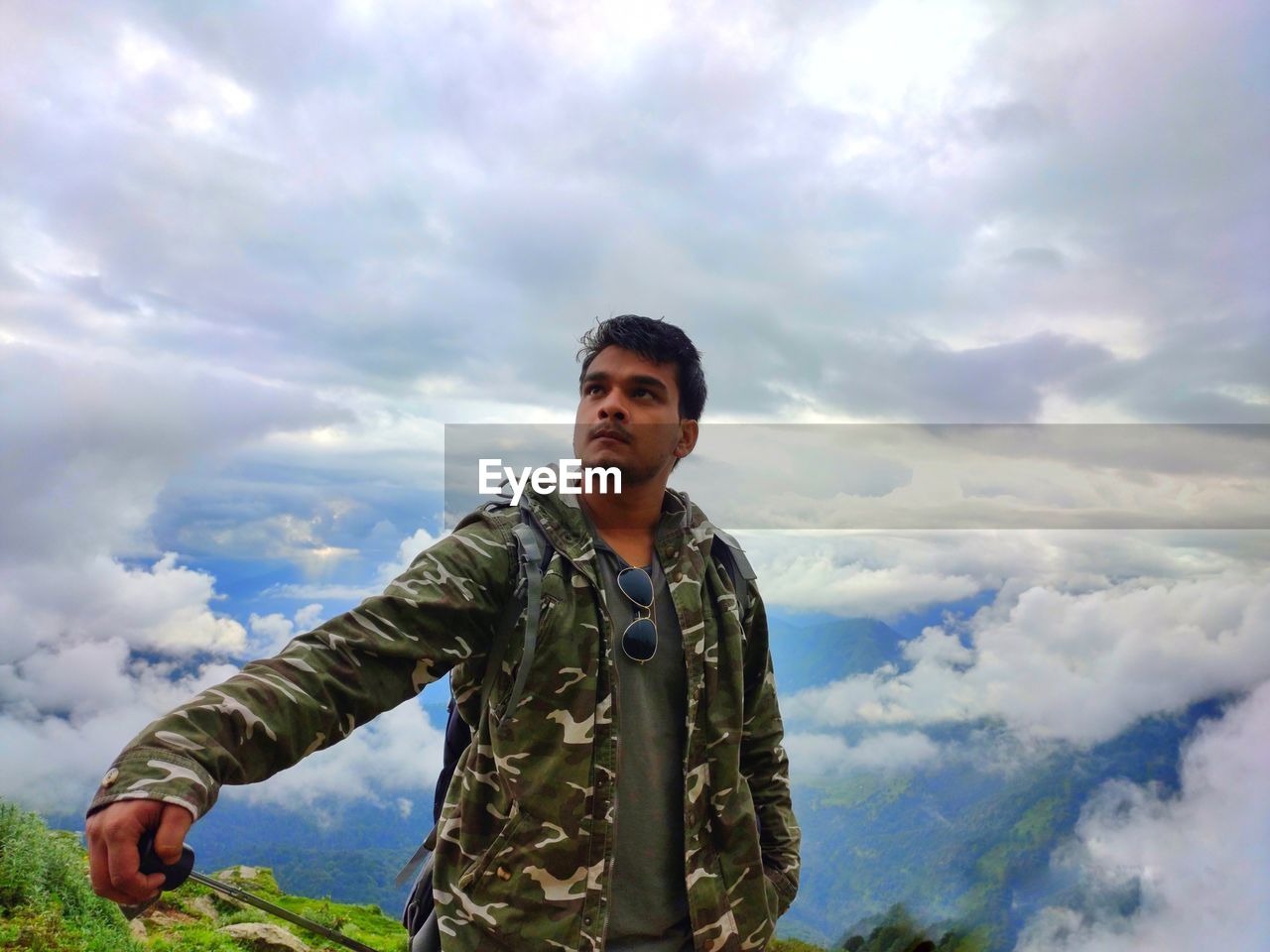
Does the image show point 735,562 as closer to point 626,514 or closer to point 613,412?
point 626,514

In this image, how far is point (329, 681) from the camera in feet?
6.47

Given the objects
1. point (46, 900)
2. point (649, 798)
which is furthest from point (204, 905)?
point (649, 798)

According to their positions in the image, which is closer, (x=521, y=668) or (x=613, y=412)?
(x=521, y=668)

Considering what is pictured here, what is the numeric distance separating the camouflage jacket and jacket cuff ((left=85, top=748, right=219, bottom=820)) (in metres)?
0.07

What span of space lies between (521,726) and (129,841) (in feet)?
3.04

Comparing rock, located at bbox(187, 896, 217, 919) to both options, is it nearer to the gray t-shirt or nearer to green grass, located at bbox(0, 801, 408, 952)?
green grass, located at bbox(0, 801, 408, 952)

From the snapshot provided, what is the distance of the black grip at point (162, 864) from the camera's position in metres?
1.59

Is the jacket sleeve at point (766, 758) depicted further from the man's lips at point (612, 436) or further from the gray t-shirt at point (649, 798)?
the man's lips at point (612, 436)

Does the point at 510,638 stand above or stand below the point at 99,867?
above

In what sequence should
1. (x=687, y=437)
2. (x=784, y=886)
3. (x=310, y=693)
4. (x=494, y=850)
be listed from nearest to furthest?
(x=310, y=693)
(x=494, y=850)
(x=784, y=886)
(x=687, y=437)

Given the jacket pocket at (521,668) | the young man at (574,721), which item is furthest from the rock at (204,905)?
the jacket pocket at (521,668)

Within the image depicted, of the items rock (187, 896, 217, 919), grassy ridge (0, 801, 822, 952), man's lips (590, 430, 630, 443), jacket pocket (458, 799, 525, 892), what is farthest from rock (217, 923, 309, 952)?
man's lips (590, 430, 630, 443)

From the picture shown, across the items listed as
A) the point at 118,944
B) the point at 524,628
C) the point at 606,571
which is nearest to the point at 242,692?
the point at 524,628

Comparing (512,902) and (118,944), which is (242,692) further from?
(118,944)
